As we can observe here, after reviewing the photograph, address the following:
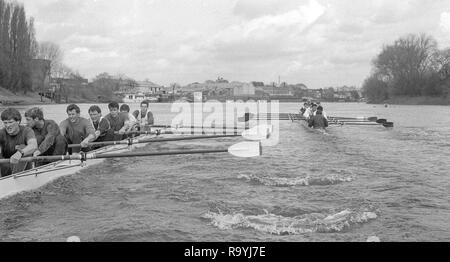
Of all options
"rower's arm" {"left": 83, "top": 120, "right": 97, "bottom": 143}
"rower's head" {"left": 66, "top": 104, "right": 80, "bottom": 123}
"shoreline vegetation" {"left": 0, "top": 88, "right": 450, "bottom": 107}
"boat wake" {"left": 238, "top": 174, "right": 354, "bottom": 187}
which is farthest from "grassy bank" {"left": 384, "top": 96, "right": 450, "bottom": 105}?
"rower's head" {"left": 66, "top": 104, "right": 80, "bottom": 123}

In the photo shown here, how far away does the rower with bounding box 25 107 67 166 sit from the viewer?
8.73 metres

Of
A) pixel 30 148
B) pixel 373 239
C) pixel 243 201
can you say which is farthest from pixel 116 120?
pixel 373 239

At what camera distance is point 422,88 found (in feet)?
260

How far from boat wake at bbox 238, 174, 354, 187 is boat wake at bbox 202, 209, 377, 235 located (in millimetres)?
2327

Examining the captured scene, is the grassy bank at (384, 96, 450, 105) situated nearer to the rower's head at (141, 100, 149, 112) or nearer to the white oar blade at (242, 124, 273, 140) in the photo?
the white oar blade at (242, 124, 273, 140)

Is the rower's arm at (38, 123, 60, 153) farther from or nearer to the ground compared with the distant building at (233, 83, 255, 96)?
nearer to the ground

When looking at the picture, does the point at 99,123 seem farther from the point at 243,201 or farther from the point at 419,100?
the point at 419,100

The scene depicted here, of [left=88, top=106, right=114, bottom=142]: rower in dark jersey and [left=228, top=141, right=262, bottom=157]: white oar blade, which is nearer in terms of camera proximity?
[left=228, top=141, right=262, bottom=157]: white oar blade

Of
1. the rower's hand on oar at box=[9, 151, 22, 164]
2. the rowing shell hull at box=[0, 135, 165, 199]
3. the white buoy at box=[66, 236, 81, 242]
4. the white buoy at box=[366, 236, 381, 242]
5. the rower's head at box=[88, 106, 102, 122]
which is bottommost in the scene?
the white buoy at box=[366, 236, 381, 242]

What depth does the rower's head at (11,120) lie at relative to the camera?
7.75m

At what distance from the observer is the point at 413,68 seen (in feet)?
272

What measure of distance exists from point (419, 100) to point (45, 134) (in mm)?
78354

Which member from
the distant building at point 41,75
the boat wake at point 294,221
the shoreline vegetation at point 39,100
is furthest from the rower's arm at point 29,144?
the distant building at point 41,75
